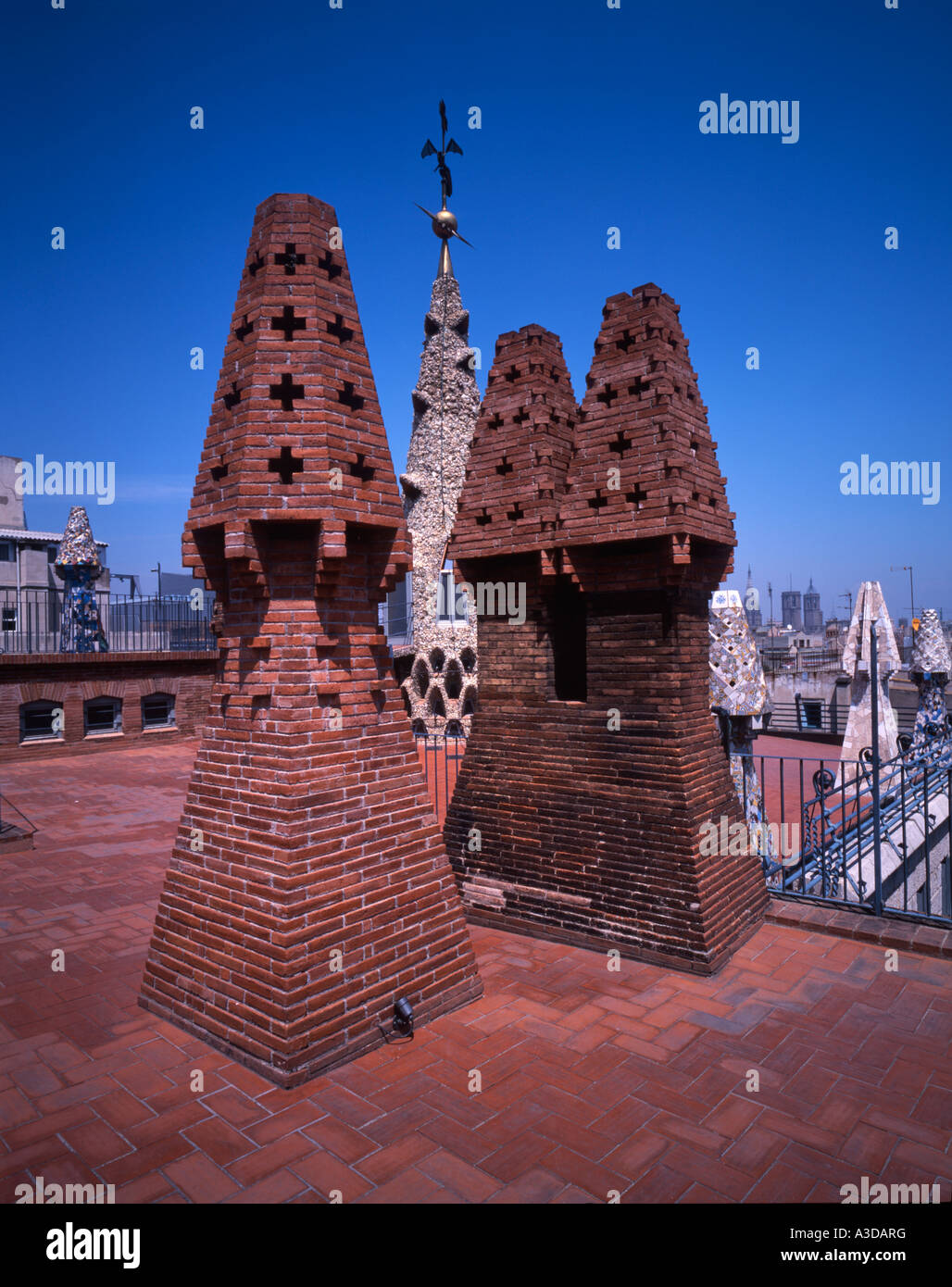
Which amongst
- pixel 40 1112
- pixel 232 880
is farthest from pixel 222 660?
pixel 40 1112

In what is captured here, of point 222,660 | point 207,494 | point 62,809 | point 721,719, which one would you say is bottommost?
point 62,809

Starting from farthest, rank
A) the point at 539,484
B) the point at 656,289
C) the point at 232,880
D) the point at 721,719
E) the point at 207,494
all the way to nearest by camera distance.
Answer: the point at 721,719 → the point at 539,484 → the point at 656,289 → the point at 207,494 → the point at 232,880

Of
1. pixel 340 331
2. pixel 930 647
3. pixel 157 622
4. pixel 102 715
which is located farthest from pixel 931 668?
pixel 157 622

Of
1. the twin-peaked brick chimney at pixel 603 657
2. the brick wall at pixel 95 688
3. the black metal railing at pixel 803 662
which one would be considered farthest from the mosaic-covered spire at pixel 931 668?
the brick wall at pixel 95 688

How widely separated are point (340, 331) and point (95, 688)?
14.6 m

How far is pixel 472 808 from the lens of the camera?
673cm

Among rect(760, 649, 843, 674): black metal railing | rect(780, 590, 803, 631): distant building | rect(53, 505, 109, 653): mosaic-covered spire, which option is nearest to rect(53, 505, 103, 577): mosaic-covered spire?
rect(53, 505, 109, 653): mosaic-covered spire

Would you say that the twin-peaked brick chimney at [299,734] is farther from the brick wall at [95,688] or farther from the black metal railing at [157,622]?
the black metal railing at [157,622]

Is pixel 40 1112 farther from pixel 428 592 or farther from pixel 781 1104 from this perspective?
pixel 428 592

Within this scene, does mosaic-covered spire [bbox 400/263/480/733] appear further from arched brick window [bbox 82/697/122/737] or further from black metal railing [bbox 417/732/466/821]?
arched brick window [bbox 82/697/122/737]

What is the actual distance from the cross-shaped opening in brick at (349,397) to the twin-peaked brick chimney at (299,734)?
13 mm

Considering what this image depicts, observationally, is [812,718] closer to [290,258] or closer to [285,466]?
[285,466]

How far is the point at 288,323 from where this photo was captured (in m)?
4.52
